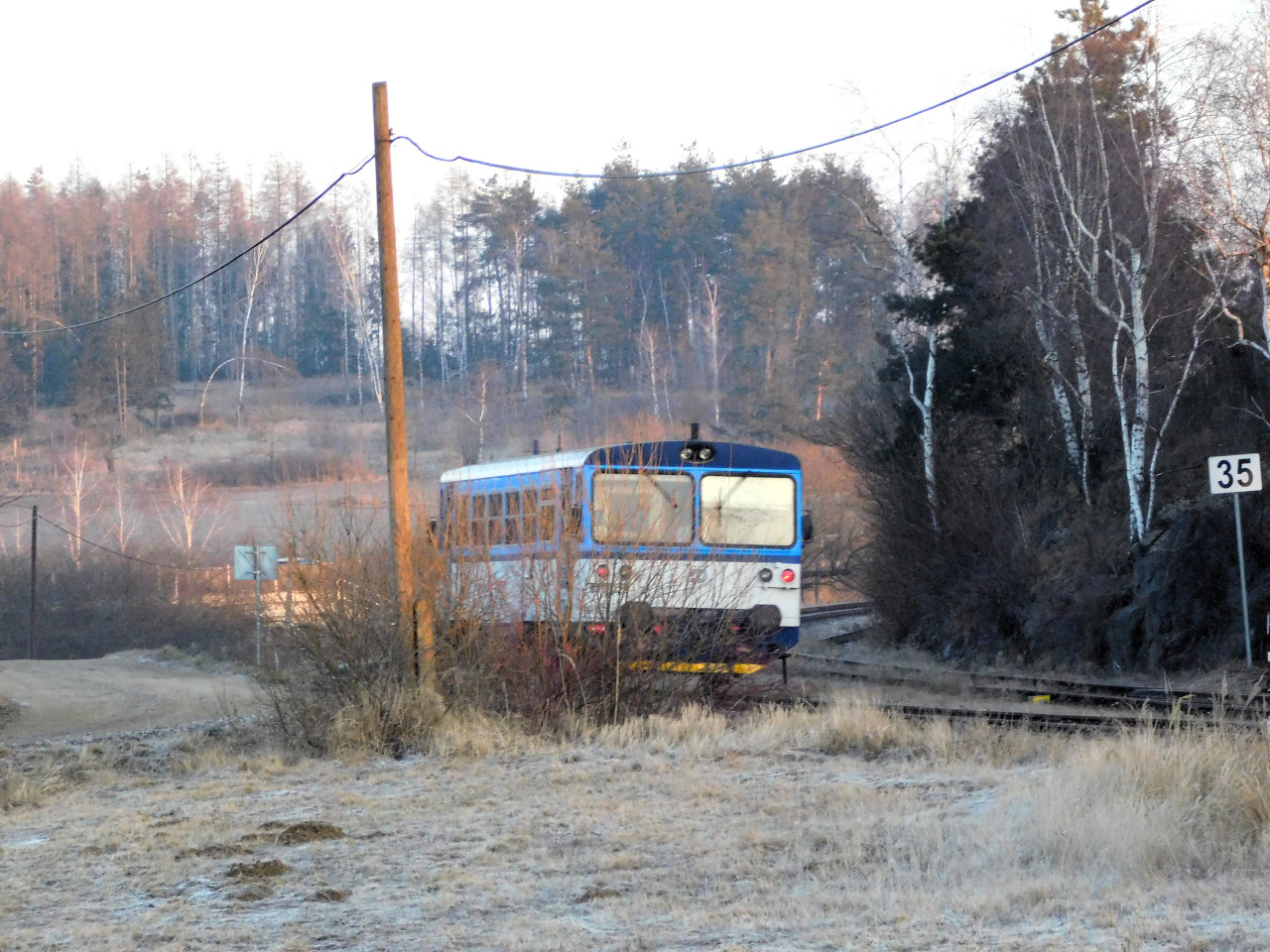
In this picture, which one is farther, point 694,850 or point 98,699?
point 98,699

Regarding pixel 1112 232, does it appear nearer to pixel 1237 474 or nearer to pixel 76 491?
pixel 1237 474

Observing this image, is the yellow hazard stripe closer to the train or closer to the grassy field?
the train

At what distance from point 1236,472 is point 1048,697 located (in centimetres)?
370

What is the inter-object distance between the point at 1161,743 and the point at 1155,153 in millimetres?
15400

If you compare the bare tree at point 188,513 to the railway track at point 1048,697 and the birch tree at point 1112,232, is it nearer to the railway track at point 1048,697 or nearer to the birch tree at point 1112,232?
the railway track at point 1048,697

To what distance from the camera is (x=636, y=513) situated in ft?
40.7

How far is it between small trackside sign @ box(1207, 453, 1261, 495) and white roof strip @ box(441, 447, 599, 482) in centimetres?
778

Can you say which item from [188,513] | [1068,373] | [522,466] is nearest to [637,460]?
[522,466]

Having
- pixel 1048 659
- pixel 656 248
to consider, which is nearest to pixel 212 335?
pixel 656 248

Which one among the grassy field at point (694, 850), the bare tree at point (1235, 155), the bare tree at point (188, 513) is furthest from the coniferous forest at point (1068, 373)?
the bare tree at point (188, 513)

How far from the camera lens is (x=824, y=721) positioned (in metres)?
10.9

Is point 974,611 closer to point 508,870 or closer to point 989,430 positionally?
point 989,430

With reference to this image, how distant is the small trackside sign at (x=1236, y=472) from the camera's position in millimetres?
16344

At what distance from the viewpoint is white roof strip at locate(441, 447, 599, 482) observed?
1434 centimetres
